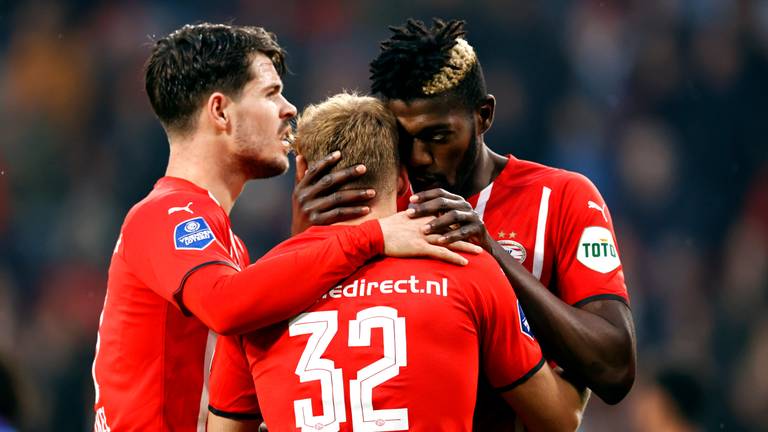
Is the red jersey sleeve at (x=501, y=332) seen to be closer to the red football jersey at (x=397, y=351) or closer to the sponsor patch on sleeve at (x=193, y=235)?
the red football jersey at (x=397, y=351)

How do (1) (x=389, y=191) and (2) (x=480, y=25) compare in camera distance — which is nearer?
(1) (x=389, y=191)

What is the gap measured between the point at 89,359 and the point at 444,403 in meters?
5.68

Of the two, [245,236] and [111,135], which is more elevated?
[111,135]

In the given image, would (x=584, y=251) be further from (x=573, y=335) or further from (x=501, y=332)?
(x=501, y=332)

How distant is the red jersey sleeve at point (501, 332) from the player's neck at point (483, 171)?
74cm

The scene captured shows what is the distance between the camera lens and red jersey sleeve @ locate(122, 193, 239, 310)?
3.19 metres

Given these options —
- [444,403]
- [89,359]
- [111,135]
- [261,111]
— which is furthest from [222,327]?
[111,135]

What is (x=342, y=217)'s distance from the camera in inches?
114

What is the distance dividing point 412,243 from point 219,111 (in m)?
1.43

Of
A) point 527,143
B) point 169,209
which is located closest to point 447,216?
point 169,209

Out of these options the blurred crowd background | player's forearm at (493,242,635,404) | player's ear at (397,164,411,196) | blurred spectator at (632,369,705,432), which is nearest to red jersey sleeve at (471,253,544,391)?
player's forearm at (493,242,635,404)

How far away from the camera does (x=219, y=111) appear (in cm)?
391

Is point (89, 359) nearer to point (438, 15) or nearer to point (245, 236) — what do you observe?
point (245, 236)

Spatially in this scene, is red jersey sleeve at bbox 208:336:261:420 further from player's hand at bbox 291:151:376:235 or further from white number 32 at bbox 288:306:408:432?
player's hand at bbox 291:151:376:235
